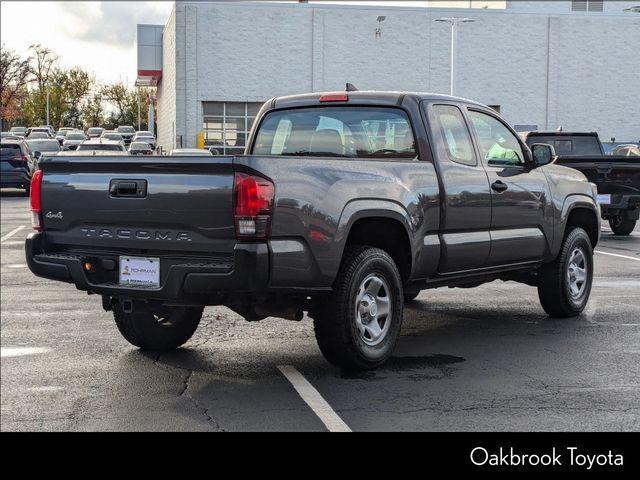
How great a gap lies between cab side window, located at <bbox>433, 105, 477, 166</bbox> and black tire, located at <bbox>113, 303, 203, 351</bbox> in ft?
7.71

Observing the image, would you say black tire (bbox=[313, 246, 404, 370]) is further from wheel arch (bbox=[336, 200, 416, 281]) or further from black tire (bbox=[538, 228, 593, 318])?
black tire (bbox=[538, 228, 593, 318])

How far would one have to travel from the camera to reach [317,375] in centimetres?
690

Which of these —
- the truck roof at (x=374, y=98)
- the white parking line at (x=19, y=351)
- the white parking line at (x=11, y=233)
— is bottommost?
the white parking line at (x=11, y=233)

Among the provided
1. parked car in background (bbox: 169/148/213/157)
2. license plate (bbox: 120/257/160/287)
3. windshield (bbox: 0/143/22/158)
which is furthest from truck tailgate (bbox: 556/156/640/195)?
windshield (bbox: 0/143/22/158)

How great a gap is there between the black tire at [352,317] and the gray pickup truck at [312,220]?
0.01m

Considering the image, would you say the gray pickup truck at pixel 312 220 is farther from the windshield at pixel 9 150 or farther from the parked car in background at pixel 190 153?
the windshield at pixel 9 150

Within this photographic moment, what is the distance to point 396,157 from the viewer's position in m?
7.71

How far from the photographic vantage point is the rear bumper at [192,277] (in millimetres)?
6109

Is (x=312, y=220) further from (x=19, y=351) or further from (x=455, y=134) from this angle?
(x=19, y=351)

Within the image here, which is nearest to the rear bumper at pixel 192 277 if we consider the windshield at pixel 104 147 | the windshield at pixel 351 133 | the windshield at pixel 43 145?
the windshield at pixel 351 133

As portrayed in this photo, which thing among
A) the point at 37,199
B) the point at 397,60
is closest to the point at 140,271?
the point at 37,199

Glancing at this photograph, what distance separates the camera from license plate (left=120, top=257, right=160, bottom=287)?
6.41 metres

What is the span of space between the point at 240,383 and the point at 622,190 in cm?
1240

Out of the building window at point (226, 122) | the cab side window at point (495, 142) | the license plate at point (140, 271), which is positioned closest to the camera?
the license plate at point (140, 271)
